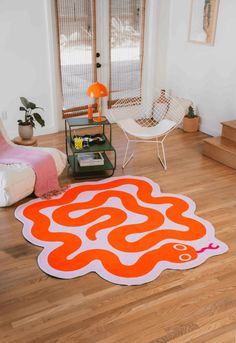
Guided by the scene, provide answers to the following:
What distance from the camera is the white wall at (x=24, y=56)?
5078 millimetres

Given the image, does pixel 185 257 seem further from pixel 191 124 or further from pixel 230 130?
pixel 191 124

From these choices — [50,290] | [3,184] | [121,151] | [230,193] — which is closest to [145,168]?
[121,151]

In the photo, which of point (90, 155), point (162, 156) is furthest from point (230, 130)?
point (90, 155)

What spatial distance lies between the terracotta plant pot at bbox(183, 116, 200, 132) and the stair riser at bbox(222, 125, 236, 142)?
856mm

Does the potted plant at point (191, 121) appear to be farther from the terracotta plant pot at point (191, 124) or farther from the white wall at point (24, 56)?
the white wall at point (24, 56)

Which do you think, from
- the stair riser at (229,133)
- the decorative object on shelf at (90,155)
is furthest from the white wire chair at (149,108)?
the decorative object on shelf at (90,155)

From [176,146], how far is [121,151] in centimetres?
80

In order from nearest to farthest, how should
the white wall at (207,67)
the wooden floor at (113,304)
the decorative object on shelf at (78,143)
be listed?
the wooden floor at (113,304)
the decorative object on shelf at (78,143)
the white wall at (207,67)

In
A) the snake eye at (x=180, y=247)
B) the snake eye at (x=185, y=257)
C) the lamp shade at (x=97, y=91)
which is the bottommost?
the snake eye at (x=185, y=257)

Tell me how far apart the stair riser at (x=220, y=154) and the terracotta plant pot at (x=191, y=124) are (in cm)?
85

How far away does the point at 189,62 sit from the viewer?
19.6 ft

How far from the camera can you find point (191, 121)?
596cm

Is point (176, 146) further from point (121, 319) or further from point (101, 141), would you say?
point (121, 319)

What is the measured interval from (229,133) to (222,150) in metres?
0.29
